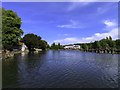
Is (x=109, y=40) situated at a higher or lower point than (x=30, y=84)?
higher

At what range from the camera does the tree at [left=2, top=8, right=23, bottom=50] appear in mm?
59256

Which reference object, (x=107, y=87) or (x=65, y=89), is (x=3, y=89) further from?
(x=107, y=87)

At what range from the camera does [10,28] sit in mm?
62312

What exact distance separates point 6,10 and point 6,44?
10.7m

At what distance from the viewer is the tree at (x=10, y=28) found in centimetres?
5926

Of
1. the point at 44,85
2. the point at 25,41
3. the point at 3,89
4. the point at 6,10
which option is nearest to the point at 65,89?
the point at 44,85

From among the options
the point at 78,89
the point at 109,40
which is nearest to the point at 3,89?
the point at 78,89

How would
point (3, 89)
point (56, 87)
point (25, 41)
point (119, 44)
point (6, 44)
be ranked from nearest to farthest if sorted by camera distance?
1. point (3, 89)
2. point (56, 87)
3. point (6, 44)
4. point (25, 41)
5. point (119, 44)

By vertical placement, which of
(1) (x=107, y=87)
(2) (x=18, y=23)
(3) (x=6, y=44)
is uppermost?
(2) (x=18, y=23)

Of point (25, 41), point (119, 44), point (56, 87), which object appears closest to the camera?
point (56, 87)

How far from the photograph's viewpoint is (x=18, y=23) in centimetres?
6569

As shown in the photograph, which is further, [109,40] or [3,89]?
[109,40]

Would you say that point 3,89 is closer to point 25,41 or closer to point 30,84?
point 30,84

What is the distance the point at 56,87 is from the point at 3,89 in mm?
4803
